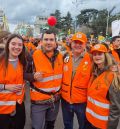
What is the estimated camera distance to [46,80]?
14.0 ft

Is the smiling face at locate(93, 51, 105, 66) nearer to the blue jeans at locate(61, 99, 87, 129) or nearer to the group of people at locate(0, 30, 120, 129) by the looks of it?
the group of people at locate(0, 30, 120, 129)

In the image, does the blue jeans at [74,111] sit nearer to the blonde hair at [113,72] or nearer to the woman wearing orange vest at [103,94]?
the woman wearing orange vest at [103,94]

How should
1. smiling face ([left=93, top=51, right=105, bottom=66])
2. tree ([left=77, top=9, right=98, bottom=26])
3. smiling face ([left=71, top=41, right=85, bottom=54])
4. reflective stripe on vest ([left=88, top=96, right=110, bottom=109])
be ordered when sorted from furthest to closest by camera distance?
1. tree ([left=77, top=9, right=98, bottom=26])
2. smiling face ([left=71, top=41, right=85, bottom=54])
3. smiling face ([left=93, top=51, right=105, bottom=66])
4. reflective stripe on vest ([left=88, top=96, right=110, bottom=109])

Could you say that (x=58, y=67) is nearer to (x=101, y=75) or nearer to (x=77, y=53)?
(x=77, y=53)

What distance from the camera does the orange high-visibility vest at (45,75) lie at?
425 centimetres

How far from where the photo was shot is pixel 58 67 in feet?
14.3

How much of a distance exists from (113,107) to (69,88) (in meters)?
0.88

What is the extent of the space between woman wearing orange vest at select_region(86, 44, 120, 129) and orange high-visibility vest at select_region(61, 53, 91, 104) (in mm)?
218

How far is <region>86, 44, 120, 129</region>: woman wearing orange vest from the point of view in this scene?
3.63 metres

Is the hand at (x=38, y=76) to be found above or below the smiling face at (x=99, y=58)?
below

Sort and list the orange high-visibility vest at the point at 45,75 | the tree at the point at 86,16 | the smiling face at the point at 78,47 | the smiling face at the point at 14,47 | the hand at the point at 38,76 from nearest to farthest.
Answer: the smiling face at the point at 14,47
the hand at the point at 38,76
the orange high-visibility vest at the point at 45,75
the smiling face at the point at 78,47
the tree at the point at 86,16

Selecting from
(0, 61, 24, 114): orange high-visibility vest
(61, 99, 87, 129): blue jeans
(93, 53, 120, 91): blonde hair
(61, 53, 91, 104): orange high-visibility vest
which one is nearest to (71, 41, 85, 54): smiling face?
(61, 53, 91, 104): orange high-visibility vest

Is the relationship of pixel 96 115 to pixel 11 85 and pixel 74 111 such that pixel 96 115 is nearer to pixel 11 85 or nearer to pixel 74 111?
pixel 74 111

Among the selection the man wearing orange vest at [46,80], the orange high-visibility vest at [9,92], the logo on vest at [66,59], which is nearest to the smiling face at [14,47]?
the orange high-visibility vest at [9,92]
